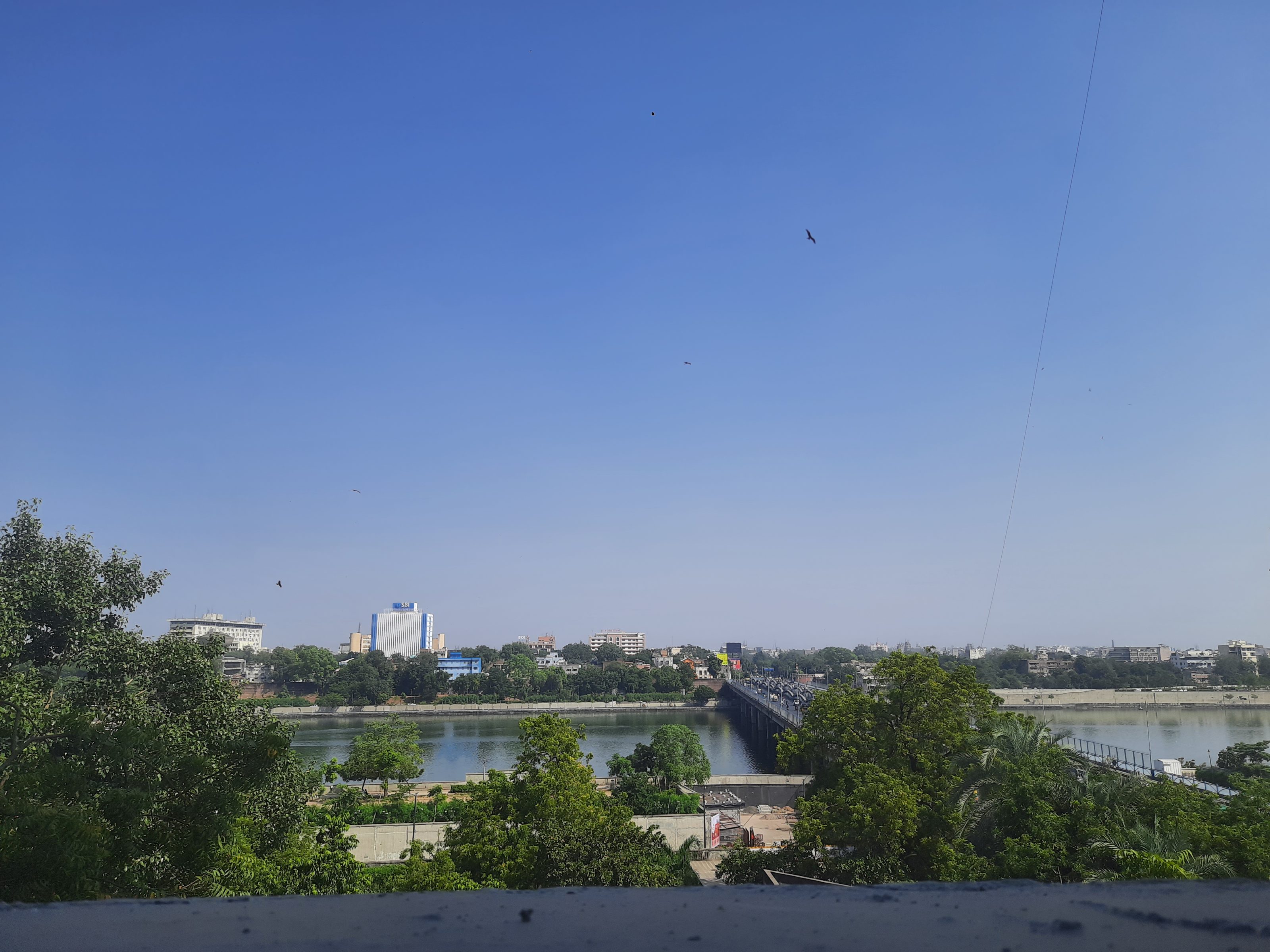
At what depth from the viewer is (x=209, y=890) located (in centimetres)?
689

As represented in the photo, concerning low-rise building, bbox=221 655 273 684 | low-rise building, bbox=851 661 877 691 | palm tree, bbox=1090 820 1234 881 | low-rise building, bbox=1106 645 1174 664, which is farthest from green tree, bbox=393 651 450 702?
low-rise building, bbox=1106 645 1174 664

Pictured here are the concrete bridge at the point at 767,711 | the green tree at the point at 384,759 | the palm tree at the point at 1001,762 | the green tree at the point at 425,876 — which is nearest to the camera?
the green tree at the point at 425,876

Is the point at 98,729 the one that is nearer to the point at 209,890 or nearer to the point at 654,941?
the point at 209,890

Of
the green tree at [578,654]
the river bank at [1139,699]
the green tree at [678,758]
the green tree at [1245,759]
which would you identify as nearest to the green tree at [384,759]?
the green tree at [678,758]

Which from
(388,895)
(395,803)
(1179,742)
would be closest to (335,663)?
(395,803)

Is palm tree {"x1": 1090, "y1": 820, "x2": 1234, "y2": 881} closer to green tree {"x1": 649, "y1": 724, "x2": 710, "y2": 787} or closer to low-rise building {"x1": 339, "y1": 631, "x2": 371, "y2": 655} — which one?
green tree {"x1": 649, "y1": 724, "x2": 710, "y2": 787}

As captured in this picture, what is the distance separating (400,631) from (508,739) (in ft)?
415

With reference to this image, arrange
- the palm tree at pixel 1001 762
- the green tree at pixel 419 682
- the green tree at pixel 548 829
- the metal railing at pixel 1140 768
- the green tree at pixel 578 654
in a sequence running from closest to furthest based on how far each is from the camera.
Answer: the green tree at pixel 548 829, the palm tree at pixel 1001 762, the metal railing at pixel 1140 768, the green tree at pixel 419 682, the green tree at pixel 578 654

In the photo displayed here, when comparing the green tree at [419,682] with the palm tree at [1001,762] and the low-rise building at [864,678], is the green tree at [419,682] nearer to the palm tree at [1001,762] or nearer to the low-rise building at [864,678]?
the low-rise building at [864,678]

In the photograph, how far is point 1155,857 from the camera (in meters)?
7.72

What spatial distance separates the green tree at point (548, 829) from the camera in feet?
36.7

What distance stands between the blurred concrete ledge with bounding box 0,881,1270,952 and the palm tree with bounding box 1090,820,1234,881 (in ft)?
25.4

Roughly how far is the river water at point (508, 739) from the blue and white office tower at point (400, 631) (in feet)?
343

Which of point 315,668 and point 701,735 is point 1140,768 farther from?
point 315,668
